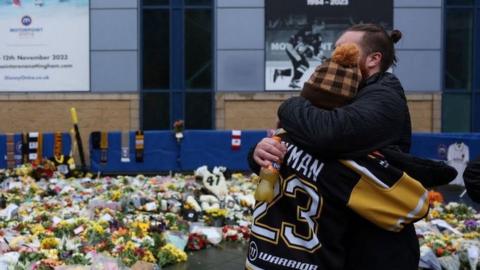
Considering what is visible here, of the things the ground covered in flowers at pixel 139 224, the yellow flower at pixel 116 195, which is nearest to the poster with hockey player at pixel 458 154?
the ground covered in flowers at pixel 139 224

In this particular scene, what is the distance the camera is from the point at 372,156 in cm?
187

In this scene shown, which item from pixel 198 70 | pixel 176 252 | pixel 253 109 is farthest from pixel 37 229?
pixel 198 70

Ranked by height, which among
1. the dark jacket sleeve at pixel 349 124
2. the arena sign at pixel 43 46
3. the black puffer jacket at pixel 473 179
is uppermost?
the arena sign at pixel 43 46

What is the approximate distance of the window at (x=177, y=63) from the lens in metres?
17.6

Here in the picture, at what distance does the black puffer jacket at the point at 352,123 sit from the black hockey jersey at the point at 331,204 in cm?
5

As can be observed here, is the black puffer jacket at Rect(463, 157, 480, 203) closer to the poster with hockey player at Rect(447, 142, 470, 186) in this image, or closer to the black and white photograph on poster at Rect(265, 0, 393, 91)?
the poster with hockey player at Rect(447, 142, 470, 186)

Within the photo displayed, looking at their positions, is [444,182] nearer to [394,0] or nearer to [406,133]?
[406,133]

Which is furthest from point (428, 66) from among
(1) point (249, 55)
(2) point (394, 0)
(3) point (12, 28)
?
(3) point (12, 28)

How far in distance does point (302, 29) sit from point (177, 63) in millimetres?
3946

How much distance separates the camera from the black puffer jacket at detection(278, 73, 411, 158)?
1789 millimetres

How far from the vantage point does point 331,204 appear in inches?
73.5

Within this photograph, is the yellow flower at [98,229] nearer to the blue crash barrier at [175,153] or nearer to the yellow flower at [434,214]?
the yellow flower at [434,214]

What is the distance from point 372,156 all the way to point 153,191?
7344 millimetres

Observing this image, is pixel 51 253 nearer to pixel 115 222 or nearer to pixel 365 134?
pixel 115 222
